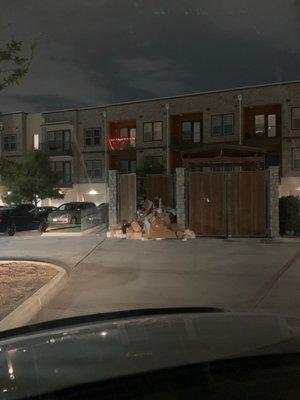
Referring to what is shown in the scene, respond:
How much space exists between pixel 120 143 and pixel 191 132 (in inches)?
283

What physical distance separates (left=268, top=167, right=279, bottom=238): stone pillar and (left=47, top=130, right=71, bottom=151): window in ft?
118

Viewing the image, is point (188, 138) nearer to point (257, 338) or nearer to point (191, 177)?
point (191, 177)

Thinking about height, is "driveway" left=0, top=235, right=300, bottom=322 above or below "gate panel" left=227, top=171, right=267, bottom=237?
below

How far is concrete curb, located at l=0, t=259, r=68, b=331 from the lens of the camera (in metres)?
7.45

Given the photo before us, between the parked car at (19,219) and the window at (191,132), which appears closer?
the parked car at (19,219)

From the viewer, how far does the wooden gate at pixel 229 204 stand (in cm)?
1772

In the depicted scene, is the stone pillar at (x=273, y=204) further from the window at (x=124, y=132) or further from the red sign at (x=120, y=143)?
the window at (x=124, y=132)

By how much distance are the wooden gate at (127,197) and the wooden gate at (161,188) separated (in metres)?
1.70

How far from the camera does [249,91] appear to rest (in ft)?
141

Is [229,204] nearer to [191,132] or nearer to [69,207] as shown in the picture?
[69,207]

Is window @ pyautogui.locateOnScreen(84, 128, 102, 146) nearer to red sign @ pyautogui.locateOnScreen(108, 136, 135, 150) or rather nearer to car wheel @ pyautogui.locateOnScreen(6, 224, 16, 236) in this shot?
red sign @ pyautogui.locateOnScreen(108, 136, 135, 150)

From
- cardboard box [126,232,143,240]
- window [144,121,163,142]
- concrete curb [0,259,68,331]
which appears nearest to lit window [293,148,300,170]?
window [144,121,163,142]

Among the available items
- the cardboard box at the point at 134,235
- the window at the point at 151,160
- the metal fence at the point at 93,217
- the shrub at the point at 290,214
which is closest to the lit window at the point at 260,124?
the window at the point at 151,160

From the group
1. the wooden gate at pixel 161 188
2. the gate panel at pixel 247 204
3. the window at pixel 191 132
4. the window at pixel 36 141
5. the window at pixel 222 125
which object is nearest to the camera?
the gate panel at pixel 247 204
